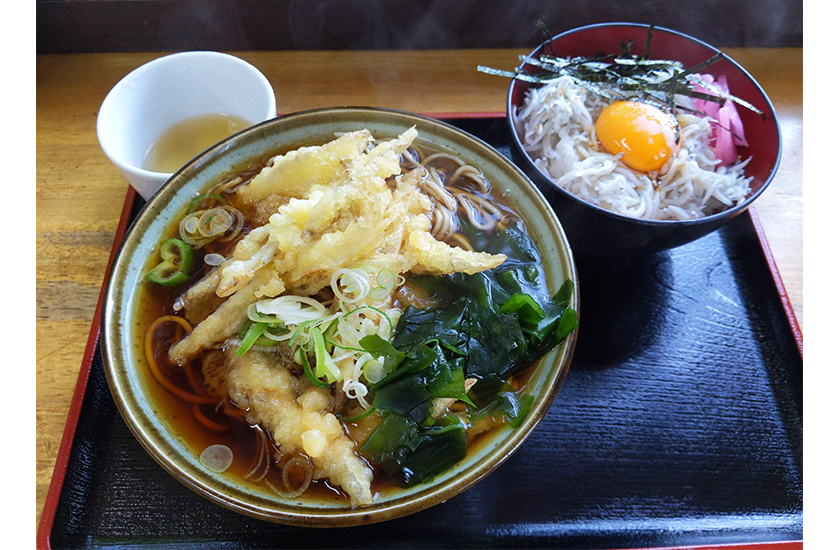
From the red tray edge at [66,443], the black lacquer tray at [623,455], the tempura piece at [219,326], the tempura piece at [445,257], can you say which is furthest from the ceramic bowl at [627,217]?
the red tray edge at [66,443]

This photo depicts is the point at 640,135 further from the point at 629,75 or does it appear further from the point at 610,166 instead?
the point at 629,75

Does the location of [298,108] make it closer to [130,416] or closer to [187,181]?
[187,181]

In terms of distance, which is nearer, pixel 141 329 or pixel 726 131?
pixel 141 329

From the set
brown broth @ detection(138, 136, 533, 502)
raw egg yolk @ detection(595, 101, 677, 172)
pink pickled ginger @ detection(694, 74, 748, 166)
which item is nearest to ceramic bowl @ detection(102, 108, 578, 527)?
brown broth @ detection(138, 136, 533, 502)

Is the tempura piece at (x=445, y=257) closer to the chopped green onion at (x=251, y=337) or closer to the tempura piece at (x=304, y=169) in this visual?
the tempura piece at (x=304, y=169)

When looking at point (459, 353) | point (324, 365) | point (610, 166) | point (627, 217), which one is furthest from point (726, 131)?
point (324, 365)

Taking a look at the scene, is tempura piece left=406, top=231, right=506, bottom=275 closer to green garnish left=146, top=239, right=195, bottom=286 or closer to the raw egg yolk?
green garnish left=146, top=239, right=195, bottom=286
